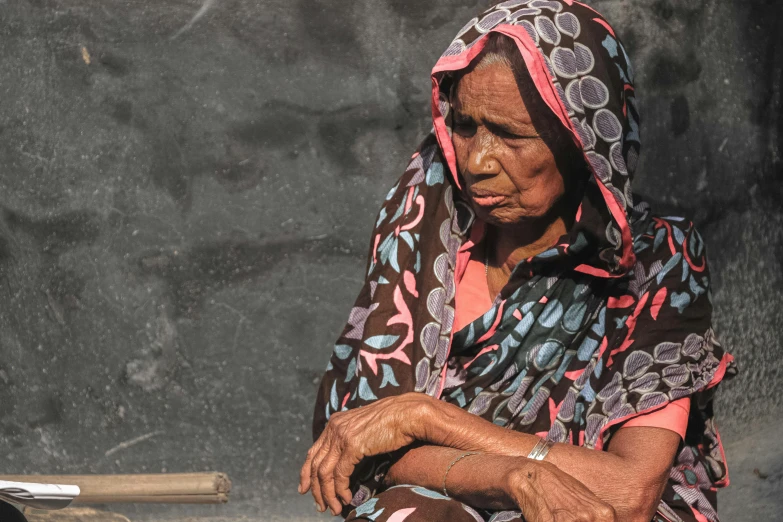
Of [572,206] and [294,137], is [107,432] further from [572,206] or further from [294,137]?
[572,206]

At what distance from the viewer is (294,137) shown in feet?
11.5

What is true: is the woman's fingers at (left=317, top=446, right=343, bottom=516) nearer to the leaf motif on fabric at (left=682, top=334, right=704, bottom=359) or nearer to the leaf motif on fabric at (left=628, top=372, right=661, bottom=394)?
the leaf motif on fabric at (left=628, top=372, right=661, bottom=394)

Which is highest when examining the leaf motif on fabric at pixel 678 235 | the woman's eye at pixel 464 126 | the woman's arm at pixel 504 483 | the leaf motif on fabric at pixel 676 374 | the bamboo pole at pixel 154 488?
the woman's eye at pixel 464 126

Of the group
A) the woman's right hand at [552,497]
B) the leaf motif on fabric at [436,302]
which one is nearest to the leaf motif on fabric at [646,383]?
the woman's right hand at [552,497]

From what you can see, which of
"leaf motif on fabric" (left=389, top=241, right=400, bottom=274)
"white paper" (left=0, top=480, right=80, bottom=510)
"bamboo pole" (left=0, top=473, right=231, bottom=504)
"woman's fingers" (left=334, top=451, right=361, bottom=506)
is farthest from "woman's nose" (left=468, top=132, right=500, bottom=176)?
"bamboo pole" (left=0, top=473, right=231, bottom=504)

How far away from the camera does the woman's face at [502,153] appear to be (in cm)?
231

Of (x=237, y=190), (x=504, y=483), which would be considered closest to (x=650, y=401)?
(x=504, y=483)

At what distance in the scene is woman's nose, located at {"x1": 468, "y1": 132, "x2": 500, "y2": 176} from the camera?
92.7 inches

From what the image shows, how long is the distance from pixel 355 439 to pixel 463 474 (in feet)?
0.84

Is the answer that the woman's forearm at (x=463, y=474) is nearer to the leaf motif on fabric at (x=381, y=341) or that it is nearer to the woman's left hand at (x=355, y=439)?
the woman's left hand at (x=355, y=439)

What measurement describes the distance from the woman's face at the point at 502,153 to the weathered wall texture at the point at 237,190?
1087mm

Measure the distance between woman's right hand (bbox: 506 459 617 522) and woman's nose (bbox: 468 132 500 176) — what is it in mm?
649

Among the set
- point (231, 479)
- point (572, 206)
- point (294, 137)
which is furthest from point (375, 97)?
point (231, 479)

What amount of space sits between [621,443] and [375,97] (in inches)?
63.5
